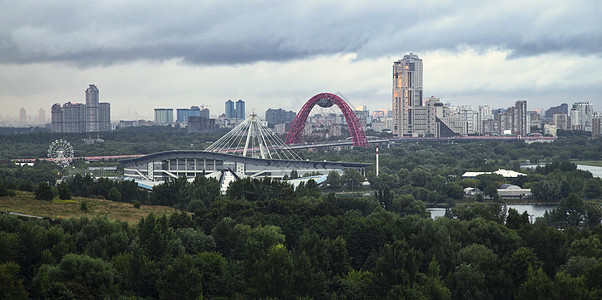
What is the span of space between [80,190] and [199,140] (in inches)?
2965

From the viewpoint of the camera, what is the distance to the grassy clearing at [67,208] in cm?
2916

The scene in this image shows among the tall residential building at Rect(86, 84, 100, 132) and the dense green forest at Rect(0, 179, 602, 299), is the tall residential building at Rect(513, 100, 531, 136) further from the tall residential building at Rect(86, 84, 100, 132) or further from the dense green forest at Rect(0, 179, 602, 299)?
the dense green forest at Rect(0, 179, 602, 299)

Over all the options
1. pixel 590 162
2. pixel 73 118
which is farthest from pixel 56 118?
pixel 590 162

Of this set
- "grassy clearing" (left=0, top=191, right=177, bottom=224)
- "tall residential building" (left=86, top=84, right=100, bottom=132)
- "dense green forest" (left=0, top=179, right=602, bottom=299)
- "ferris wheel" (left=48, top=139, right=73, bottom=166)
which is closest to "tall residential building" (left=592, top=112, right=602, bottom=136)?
"ferris wheel" (left=48, top=139, right=73, bottom=166)

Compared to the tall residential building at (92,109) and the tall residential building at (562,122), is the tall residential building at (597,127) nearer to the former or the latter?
the tall residential building at (562,122)

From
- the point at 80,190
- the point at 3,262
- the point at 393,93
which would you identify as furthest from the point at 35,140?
the point at 3,262

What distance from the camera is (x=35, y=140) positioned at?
108 m

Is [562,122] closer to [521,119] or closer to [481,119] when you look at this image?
[481,119]

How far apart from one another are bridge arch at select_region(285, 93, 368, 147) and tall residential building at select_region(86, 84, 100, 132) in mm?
74873

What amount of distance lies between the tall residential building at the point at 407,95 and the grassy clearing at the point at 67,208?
94.7 m

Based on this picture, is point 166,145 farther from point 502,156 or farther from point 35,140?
point 502,156

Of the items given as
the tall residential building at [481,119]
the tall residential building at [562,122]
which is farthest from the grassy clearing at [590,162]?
the tall residential building at [562,122]

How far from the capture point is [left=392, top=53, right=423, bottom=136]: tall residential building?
127 metres

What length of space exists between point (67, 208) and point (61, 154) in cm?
4896
